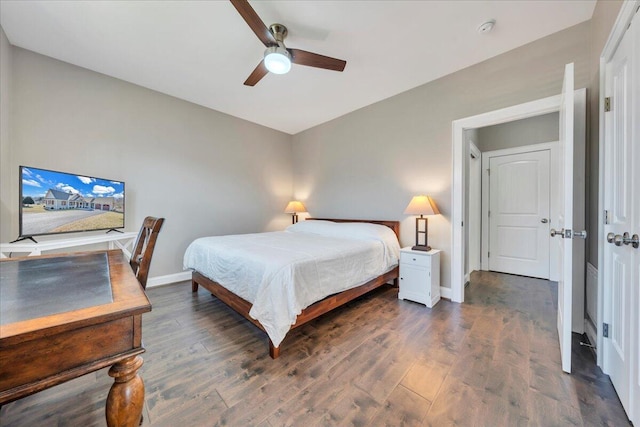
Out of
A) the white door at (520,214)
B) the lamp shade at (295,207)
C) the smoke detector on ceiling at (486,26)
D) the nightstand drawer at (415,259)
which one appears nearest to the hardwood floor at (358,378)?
the nightstand drawer at (415,259)

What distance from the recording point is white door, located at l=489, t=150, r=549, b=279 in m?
3.58

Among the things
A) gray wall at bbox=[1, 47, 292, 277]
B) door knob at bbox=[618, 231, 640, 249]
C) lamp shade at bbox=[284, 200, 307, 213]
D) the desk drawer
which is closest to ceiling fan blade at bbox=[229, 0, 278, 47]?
the desk drawer

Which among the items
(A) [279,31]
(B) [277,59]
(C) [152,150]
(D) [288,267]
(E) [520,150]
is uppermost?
(A) [279,31]

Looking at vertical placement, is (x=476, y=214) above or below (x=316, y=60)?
below

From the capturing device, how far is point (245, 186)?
4289 mm

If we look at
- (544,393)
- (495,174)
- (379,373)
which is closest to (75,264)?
(379,373)

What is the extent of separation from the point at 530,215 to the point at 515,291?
1.35m

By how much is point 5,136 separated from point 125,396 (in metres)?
3.06

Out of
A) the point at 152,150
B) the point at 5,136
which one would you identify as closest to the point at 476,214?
the point at 152,150

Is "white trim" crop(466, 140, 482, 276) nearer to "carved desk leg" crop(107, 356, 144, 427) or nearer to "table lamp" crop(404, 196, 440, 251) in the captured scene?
"table lamp" crop(404, 196, 440, 251)

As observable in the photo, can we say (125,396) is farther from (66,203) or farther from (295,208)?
(295,208)

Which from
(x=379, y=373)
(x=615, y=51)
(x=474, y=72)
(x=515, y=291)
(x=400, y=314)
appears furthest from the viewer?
(x=515, y=291)

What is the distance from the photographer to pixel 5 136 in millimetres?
2275

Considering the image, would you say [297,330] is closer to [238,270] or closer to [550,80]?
[238,270]
